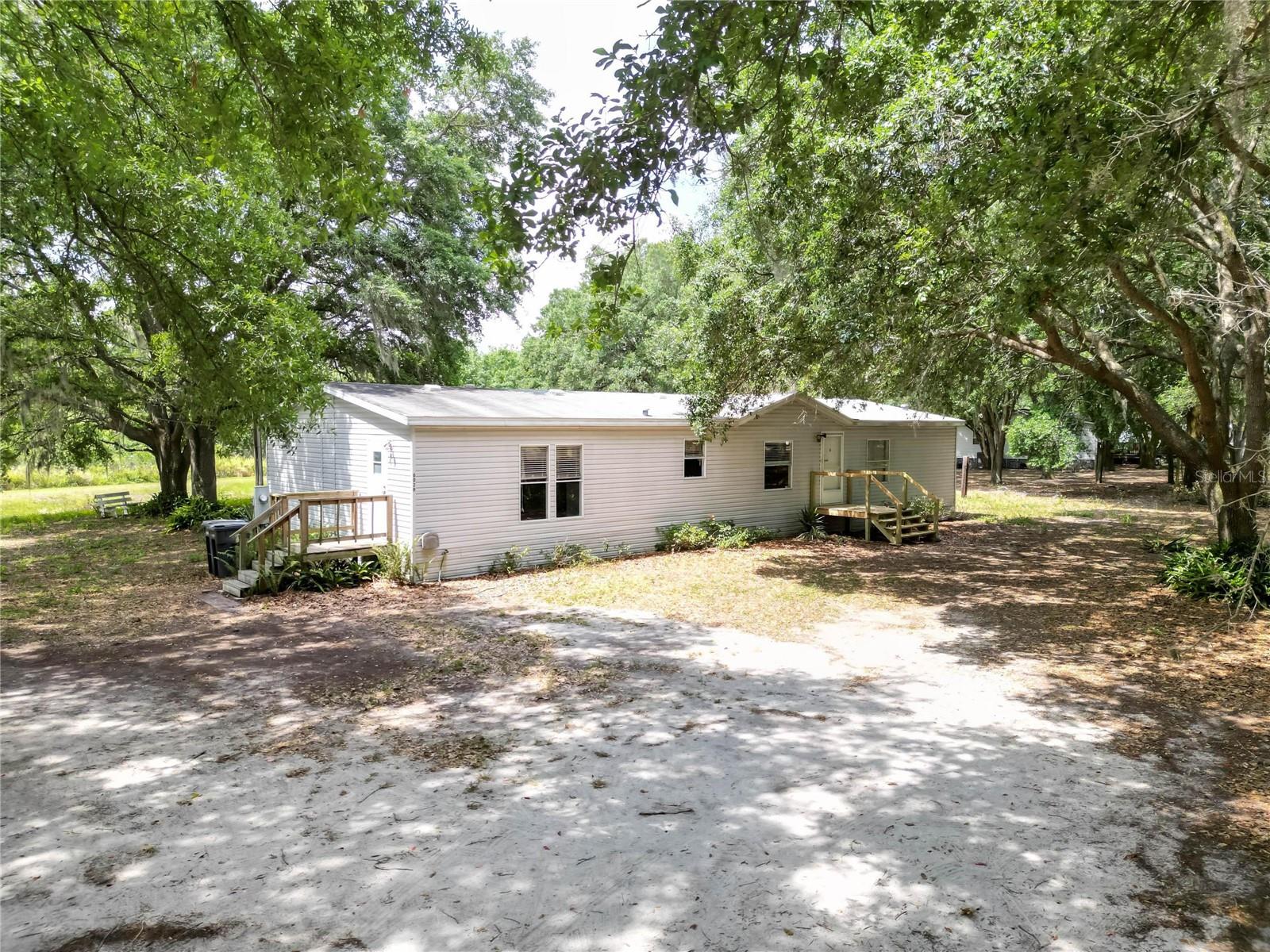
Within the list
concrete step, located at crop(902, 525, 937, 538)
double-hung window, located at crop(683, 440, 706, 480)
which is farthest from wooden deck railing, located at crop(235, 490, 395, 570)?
concrete step, located at crop(902, 525, 937, 538)

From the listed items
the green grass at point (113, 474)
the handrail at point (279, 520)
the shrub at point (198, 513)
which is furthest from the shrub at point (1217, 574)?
the green grass at point (113, 474)

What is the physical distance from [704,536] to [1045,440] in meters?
22.5

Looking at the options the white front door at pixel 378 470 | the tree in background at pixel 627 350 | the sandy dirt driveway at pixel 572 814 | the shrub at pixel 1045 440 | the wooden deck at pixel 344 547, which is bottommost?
the sandy dirt driveway at pixel 572 814

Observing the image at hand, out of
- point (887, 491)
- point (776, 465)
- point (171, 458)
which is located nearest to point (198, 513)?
point (171, 458)

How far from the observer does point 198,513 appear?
17703 mm

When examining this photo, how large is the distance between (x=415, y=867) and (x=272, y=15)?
616 cm

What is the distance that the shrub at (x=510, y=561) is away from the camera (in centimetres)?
1209

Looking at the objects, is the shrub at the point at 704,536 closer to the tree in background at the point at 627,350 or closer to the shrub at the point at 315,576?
the shrub at the point at 315,576

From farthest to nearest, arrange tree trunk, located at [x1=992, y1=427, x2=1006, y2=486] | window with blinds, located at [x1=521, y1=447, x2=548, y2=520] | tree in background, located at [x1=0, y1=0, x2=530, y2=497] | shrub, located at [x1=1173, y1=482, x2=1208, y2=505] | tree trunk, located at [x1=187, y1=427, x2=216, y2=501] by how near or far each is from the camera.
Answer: tree trunk, located at [x1=992, y1=427, x2=1006, y2=486] < shrub, located at [x1=1173, y1=482, x2=1208, y2=505] < tree trunk, located at [x1=187, y1=427, x2=216, y2=501] < window with blinds, located at [x1=521, y1=447, x2=548, y2=520] < tree in background, located at [x1=0, y1=0, x2=530, y2=497]

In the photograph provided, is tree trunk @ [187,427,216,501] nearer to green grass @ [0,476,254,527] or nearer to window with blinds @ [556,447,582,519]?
green grass @ [0,476,254,527]

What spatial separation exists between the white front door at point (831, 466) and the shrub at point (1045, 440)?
1673cm

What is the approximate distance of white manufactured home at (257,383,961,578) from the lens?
11.5 m

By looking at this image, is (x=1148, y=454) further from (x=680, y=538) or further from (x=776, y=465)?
(x=680, y=538)

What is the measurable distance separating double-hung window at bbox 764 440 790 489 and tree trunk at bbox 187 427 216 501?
13770 millimetres
